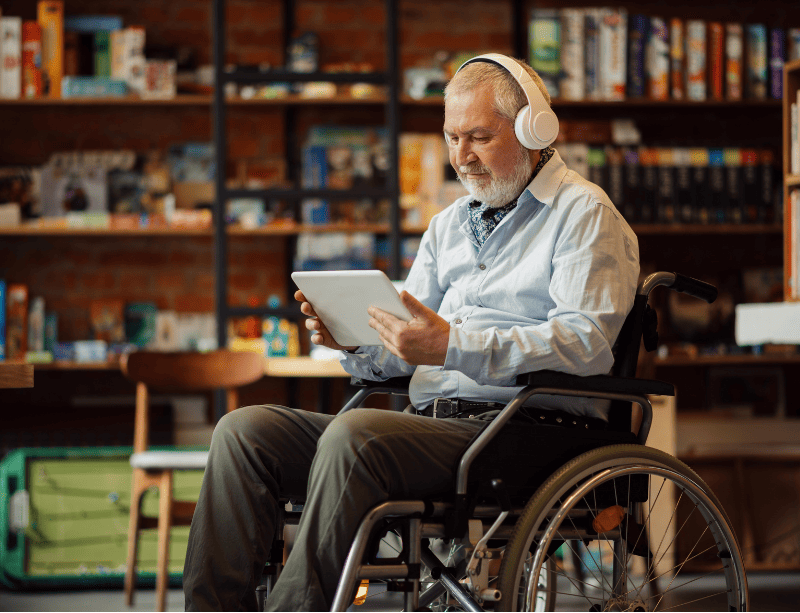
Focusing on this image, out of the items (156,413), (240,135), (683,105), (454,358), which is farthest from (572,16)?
(454,358)

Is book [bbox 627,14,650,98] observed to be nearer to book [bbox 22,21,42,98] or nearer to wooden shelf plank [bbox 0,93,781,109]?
wooden shelf plank [bbox 0,93,781,109]

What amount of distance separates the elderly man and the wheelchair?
0.04 metres

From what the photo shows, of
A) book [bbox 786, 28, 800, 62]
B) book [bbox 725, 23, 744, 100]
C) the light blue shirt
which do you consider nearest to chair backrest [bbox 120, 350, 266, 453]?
the light blue shirt

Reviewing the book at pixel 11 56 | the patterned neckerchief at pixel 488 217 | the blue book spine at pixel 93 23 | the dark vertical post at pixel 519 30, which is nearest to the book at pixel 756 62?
the dark vertical post at pixel 519 30

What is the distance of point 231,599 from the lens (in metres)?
1.30

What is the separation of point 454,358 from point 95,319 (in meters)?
2.63

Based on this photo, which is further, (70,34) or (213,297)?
(213,297)

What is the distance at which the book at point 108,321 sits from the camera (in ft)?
11.7

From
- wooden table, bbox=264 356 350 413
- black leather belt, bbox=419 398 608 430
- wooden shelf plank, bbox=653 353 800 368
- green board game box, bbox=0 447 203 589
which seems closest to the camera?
black leather belt, bbox=419 398 608 430

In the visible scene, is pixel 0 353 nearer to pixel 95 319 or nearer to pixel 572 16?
pixel 95 319

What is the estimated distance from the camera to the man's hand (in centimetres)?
130

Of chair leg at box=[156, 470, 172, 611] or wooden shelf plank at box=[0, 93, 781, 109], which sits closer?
chair leg at box=[156, 470, 172, 611]

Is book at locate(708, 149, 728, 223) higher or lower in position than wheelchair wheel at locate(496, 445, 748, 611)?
higher

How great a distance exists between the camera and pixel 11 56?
337 centimetres
